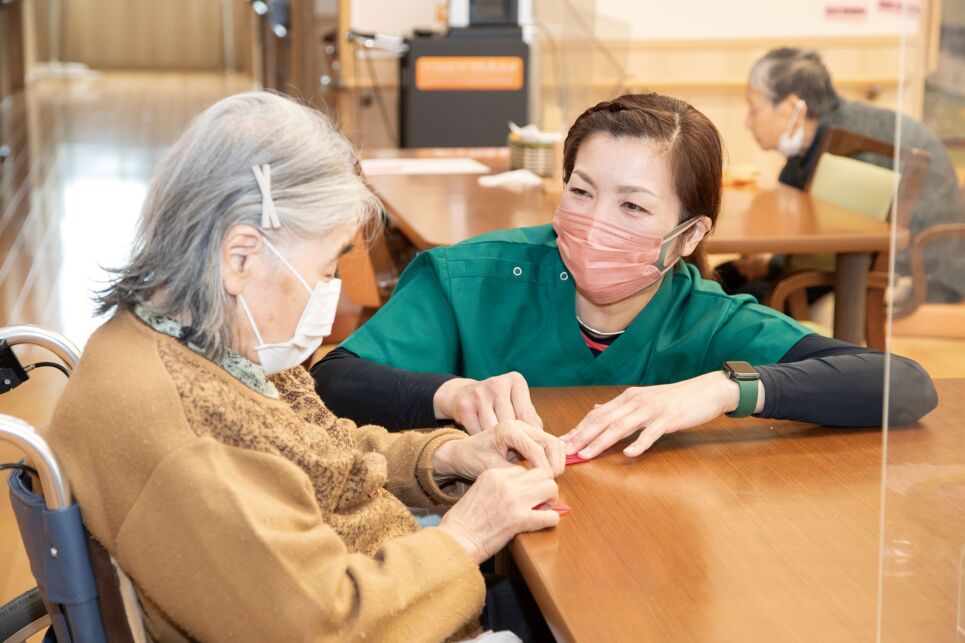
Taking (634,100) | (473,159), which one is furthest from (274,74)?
(634,100)

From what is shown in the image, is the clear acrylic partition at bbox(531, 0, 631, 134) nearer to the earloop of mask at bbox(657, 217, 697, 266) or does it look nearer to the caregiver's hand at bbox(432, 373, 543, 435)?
the earloop of mask at bbox(657, 217, 697, 266)

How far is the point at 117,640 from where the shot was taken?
1.12 m

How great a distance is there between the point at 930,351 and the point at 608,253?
0.86 metres

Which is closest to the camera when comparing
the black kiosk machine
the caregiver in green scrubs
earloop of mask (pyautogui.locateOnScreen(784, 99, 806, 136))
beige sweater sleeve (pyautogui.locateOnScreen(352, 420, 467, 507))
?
beige sweater sleeve (pyautogui.locateOnScreen(352, 420, 467, 507))

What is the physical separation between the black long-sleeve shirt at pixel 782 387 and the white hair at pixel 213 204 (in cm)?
54

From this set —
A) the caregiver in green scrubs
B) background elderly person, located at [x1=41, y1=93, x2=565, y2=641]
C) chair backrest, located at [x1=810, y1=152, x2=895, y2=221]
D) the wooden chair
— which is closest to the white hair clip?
background elderly person, located at [x1=41, y1=93, x2=565, y2=641]

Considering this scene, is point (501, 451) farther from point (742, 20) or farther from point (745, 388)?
point (742, 20)

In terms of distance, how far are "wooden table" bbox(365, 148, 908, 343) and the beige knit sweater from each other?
1677 mm

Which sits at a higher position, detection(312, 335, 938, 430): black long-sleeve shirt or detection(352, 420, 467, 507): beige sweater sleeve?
detection(312, 335, 938, 430): black long-sleeve shirt

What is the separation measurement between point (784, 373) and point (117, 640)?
933 mm

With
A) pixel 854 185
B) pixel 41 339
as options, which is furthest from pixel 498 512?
pixel 854 185

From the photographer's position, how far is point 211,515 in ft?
3.34

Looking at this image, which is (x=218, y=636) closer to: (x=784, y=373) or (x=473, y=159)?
(x=784, y=373)

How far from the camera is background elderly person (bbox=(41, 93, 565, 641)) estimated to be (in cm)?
103
